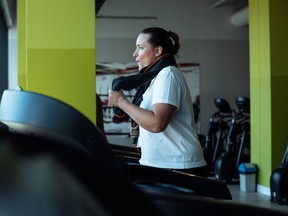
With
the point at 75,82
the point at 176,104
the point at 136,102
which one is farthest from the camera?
the point at 75,82

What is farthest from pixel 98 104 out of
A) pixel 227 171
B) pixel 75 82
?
pixel 227 171

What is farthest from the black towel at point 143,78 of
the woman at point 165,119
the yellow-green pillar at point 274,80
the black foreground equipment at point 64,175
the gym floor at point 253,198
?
the yellow-green pillar at point 274,80

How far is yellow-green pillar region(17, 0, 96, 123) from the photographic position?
3.85 meters

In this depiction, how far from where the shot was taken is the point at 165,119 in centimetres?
207

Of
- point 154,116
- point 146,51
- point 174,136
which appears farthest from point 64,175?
point 146,51

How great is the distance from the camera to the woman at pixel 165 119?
209cm

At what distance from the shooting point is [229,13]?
11.6m

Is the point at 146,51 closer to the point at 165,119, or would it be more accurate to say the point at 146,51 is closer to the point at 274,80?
the point at 165,119

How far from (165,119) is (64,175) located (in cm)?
115

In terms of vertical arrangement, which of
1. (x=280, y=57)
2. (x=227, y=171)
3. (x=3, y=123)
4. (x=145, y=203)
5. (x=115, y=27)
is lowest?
(x=227, y=171)

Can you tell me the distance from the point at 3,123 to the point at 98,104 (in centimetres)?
334

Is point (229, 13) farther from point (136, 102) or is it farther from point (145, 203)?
point (145, 203)

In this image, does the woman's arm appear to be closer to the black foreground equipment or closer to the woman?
the woman

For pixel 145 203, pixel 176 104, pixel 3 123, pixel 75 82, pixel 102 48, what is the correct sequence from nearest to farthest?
pixel 145 203 → pixel 3 123 → pixel 176 104 → pixel 75 82 → pixel 102 48
